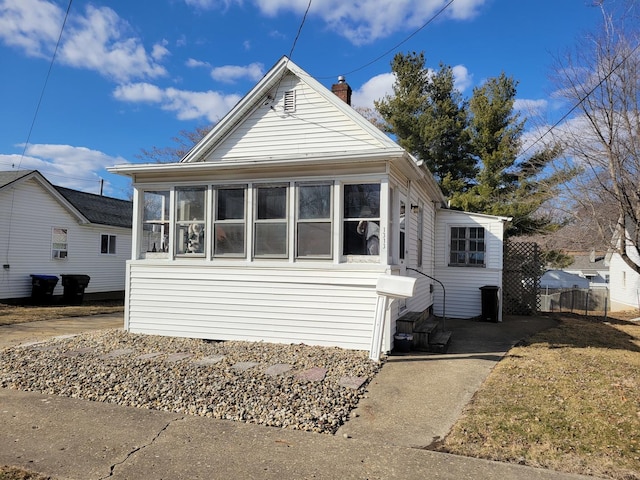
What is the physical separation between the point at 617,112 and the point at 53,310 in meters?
18.3

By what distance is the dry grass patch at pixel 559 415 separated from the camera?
3.73 m

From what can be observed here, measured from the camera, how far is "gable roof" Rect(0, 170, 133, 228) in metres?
16.8

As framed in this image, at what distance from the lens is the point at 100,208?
21.3 meters

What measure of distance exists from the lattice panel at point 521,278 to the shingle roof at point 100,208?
1684 cm

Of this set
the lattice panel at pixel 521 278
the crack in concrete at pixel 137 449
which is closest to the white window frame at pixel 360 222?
the crack in concrete at pixel 137 449

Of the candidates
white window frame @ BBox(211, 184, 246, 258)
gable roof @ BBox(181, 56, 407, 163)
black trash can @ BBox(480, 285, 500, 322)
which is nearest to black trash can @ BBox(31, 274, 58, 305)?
gable roof @ BBox(181, 56, 407, 163)

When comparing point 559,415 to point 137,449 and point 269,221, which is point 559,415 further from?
point 269,221

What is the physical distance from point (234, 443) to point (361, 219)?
4470 mm

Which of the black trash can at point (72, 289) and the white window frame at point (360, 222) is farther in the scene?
the black trash can at point (72, 289)

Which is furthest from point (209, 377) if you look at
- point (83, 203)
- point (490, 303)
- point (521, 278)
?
point (83, 203)

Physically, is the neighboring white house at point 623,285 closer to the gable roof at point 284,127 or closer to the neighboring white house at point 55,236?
the gable roof at point 284,127

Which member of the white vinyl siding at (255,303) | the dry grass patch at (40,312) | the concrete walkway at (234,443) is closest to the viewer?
the concrete walkway at (234,443)

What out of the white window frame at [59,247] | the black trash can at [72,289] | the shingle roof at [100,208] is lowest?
the black trash can at [72,289]

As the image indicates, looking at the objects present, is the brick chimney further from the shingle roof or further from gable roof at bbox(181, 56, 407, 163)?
the shingle roof
